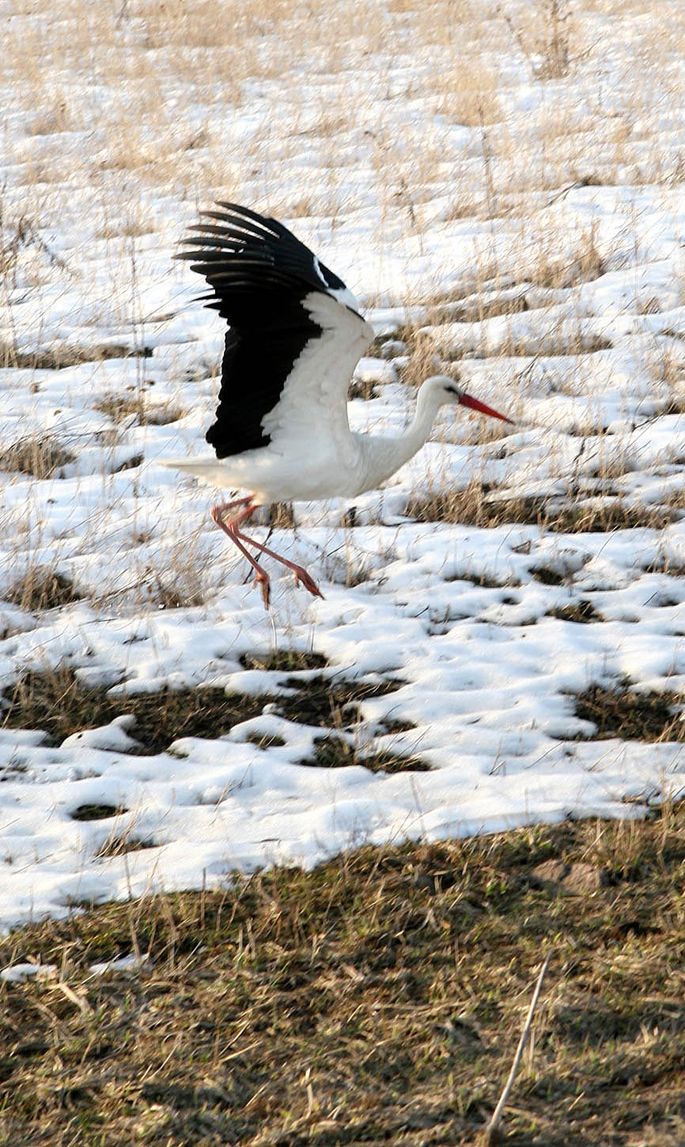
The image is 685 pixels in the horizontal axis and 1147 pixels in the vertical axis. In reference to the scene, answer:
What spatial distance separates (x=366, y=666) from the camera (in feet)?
17.7

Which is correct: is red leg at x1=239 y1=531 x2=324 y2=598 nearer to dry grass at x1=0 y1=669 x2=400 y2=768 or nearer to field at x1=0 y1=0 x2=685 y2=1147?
field at x1=0 y1=0 x2=685 y2=1147

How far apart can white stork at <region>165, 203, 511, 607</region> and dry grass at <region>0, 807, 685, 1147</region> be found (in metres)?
1.98

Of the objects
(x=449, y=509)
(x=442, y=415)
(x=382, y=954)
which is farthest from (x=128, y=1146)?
(x=442, y=415)

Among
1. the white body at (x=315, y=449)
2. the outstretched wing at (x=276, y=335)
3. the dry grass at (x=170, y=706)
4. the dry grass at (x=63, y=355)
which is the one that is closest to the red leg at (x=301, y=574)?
the white body at (x=315, y=449)

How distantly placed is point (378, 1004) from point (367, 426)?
13.8 feet

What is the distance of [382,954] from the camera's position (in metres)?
3.71

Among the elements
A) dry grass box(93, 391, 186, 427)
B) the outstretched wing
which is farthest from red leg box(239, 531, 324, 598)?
dry grass box(93, 391, 186, 427)

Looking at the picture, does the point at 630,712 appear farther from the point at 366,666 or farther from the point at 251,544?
the point at 251,544

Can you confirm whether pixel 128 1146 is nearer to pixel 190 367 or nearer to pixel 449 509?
pixel 449 509

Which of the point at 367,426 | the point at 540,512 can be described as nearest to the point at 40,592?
the point at 367,426

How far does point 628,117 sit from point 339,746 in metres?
7.97

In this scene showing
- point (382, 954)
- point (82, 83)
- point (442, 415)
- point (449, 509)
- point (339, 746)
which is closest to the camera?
point (382, 954)

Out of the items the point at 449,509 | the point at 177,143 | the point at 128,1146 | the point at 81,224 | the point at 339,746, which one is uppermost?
the point at 177,143

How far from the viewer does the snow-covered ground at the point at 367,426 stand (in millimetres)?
4562
